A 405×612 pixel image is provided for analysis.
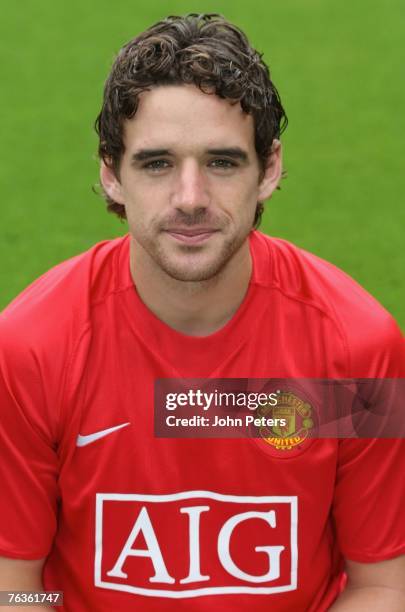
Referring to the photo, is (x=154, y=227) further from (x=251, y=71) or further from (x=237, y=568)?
(x=237, y=568)

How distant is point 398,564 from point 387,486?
15 cm

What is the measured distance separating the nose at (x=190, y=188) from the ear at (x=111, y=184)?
19 cm

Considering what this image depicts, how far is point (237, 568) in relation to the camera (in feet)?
6.75

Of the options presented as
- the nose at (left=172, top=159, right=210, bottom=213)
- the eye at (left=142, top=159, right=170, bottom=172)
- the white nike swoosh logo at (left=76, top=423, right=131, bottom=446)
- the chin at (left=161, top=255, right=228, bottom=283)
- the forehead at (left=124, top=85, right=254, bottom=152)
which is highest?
the forehead at (left=124, top=85, right=254, bottom=152)

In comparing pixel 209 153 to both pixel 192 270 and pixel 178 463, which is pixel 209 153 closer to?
pixel 192 270

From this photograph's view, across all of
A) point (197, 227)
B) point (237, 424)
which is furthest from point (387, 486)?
point (197, 227)

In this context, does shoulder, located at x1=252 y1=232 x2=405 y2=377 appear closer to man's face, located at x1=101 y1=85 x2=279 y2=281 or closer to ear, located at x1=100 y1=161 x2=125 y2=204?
man's face, located at x1=101 y1=85 x2=279 y2=281

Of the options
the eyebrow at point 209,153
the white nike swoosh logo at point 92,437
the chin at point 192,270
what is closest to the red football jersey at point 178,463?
the white nike swoosh logo at point 92,437

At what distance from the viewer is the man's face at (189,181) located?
6.29 feet

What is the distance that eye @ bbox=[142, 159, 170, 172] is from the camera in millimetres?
1950

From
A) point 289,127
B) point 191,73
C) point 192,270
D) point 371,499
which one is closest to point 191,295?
point 192,270

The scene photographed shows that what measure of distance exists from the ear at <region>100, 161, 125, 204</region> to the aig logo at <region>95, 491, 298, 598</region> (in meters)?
0.53

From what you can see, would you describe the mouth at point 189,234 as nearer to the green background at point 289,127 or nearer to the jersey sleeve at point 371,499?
the jersey sleeve at point 371,499

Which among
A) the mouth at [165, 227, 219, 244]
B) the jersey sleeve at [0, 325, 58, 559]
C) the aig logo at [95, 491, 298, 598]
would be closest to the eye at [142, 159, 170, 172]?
the mouth at [165, 227, 219, 244]
